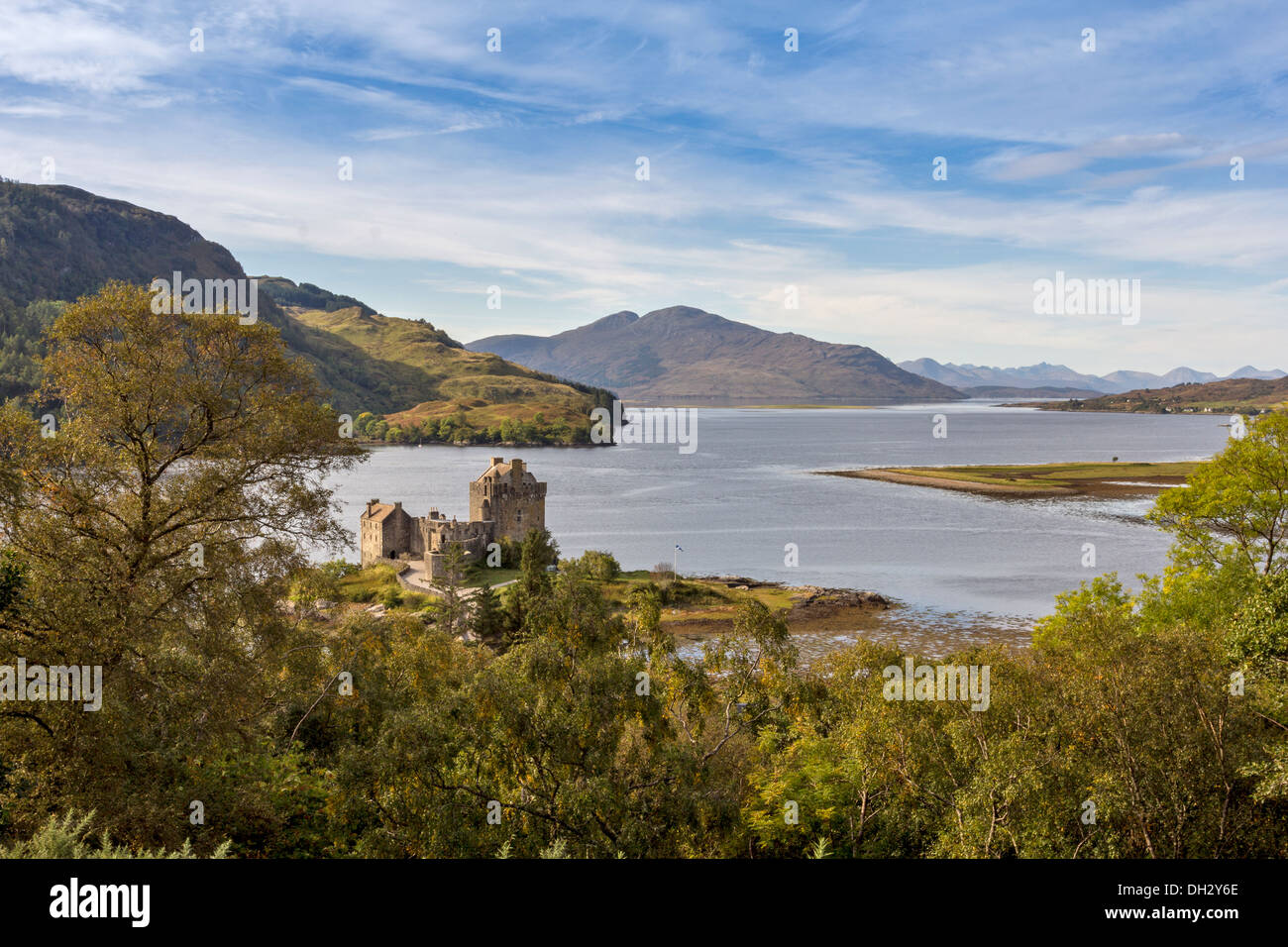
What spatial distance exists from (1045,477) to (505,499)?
121 meters

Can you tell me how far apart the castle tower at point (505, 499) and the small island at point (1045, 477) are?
9542 centimetres

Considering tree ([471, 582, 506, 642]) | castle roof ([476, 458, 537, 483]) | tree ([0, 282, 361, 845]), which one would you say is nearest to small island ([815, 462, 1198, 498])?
castle roof ([476, 458, 537, 483])

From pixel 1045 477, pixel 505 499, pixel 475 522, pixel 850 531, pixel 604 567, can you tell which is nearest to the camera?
pixel 604 567

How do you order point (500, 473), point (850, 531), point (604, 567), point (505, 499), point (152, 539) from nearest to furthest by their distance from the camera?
point (152, 539) → point (604, 567) → point (500, 473) → point (505, 499) → point (850, 531)

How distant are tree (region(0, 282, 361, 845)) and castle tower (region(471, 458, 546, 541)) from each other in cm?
7064

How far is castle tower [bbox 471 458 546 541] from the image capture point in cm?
9319

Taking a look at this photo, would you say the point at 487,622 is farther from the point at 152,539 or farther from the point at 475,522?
the point at 152,539

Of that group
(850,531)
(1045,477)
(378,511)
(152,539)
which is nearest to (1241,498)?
(152,539)

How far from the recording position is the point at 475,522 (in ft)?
297

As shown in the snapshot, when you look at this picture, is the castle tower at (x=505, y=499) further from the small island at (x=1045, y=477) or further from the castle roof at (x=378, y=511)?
the small island at (x=1045, y=477)

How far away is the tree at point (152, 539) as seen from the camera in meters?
15.6

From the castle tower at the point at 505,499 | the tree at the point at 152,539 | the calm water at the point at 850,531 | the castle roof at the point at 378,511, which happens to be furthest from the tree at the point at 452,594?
the tree at the point at 152,539

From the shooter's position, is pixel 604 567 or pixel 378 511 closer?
pixel 604 567

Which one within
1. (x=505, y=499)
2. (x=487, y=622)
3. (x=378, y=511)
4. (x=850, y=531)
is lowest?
(x=487, y=622)
